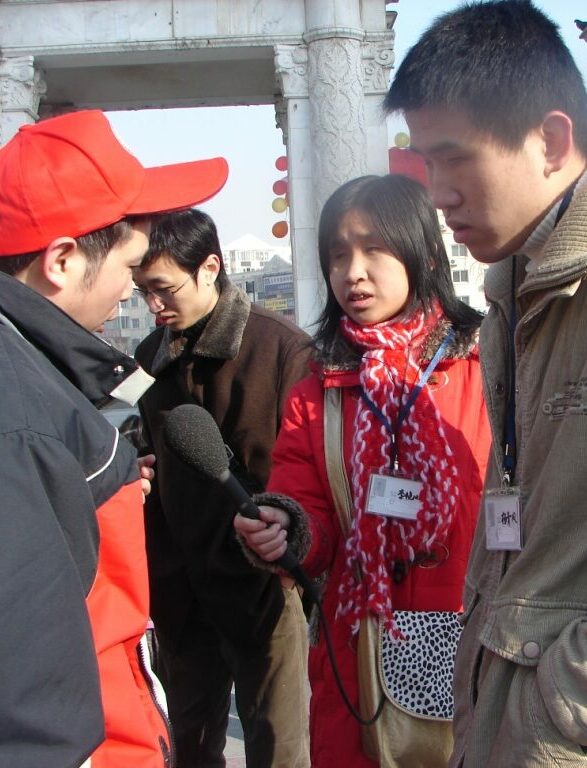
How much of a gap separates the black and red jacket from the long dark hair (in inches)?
39.5

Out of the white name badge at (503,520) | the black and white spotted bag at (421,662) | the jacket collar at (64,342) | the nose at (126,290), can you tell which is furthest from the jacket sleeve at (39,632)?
the black and white spotted bag at (421,662)

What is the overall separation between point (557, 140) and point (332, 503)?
1.16m

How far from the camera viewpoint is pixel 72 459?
1306mm

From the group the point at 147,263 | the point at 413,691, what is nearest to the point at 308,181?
the point at 147,263

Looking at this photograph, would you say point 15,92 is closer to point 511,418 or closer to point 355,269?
point 355,269

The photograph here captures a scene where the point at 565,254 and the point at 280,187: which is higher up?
the point at 280,187

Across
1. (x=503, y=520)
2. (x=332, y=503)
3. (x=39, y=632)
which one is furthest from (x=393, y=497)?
(x=39, y=632)

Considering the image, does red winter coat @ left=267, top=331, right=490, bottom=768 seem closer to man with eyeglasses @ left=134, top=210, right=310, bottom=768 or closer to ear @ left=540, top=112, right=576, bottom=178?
man with eyeglasses @ left=134, top=210, right=310, bottom=768

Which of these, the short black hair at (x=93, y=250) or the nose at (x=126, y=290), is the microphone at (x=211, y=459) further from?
the short black hair at (x=93, y=250)

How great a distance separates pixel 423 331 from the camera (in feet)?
8.02

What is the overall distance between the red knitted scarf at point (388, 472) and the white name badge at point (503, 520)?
655 mm

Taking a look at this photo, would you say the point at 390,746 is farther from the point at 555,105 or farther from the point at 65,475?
the point at 555,105

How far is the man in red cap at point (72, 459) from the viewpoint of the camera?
1186mm

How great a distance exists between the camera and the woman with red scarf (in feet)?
7.33
